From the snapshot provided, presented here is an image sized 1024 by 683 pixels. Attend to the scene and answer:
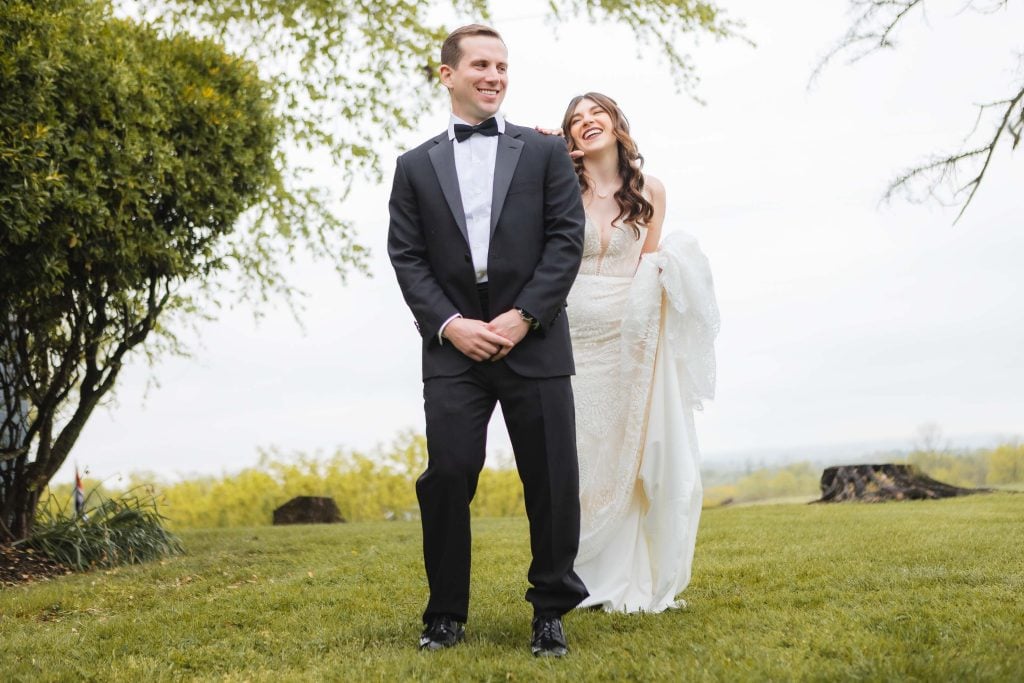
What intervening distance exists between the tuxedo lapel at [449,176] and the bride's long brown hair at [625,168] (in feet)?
3.24

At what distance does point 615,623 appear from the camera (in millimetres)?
Answer: 4164

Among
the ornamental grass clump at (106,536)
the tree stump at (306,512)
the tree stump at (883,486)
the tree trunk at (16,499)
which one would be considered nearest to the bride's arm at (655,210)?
the ornamental grass clump at (106,536)

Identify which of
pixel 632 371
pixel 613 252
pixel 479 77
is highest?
pixel 479 77

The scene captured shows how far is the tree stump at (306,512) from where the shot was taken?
460 inches

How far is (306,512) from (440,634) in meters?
8.20

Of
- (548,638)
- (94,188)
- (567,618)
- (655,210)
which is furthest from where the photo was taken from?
(94,188)

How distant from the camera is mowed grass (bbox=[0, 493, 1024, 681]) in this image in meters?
3.43

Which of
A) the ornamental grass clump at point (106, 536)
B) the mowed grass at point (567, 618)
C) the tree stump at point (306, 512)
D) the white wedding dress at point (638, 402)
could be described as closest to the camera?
the mowed grass at point (567, 618)

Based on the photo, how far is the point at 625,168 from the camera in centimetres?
477

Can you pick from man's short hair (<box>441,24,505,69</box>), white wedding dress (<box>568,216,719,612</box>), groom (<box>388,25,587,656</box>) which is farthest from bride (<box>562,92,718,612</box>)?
man's short hair (<box>441,24,505,69</box>)

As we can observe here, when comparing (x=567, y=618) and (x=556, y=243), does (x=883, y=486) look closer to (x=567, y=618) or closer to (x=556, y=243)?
(x=567, y=618)

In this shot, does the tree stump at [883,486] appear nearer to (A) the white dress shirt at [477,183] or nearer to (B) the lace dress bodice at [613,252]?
(B) the lace dress bodice at [613,252]

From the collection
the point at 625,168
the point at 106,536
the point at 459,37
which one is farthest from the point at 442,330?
the point at 106,536

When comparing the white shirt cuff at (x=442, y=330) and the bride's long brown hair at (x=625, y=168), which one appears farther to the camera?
the bride's long brown hair at (x=625, y=168)
